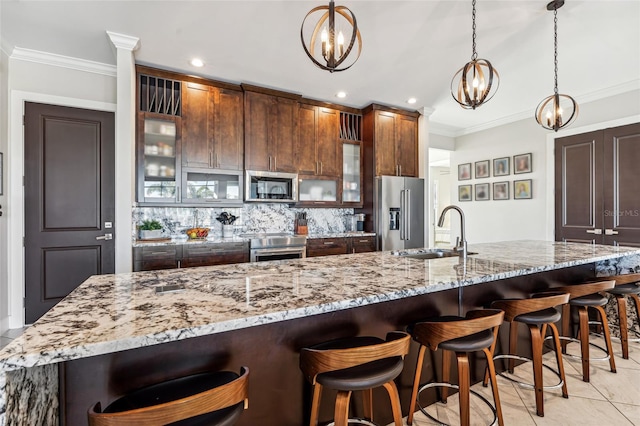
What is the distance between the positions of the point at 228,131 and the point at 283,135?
73 centimetres

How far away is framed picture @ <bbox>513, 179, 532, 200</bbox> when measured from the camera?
5152mm

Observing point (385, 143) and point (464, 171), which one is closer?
point (385, 143)

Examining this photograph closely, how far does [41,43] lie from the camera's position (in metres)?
2.98

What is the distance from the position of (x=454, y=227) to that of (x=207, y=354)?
247 inches

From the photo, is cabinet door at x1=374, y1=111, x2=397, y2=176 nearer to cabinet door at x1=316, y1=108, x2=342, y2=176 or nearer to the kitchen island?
cabinet door at x1=316, y1=108, x2=342, y2=176

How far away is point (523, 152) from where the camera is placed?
5250 mm

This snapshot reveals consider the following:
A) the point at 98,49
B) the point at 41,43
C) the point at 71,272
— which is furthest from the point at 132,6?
the point at 71,272

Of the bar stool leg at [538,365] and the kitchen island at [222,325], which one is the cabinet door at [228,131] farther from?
the bar stool leg at [538,365]

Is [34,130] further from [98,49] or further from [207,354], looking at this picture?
[207,354]

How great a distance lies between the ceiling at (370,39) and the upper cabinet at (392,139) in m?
0.60

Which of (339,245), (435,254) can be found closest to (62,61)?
(339,245)

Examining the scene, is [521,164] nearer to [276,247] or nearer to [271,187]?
[271,187]

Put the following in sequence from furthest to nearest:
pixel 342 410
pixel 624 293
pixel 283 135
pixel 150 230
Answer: pixel 283 135, pixel 150 230, pixel 624 293, pixel 342 410

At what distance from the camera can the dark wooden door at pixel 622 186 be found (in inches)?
156
